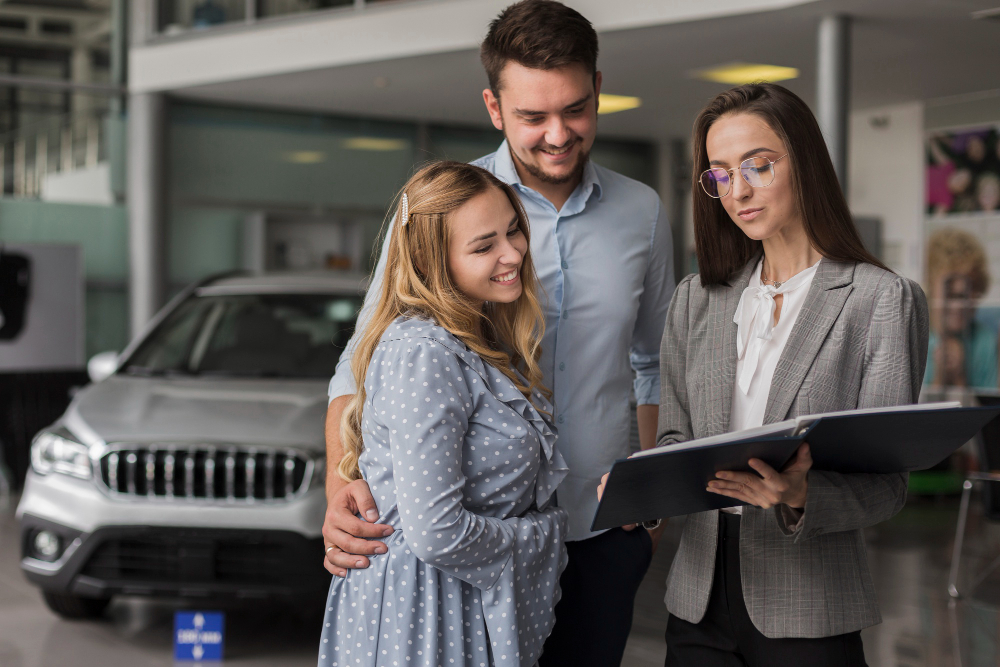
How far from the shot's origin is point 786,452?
1338 mm

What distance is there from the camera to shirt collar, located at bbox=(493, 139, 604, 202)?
1.99 m

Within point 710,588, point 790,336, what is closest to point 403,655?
point 710,588

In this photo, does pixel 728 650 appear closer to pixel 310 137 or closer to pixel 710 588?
pixel 710 588

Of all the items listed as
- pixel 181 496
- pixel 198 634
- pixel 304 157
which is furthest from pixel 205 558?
pixel 304 157

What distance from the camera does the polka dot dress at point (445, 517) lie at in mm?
1483

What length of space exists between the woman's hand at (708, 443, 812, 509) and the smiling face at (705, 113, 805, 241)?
39 cm

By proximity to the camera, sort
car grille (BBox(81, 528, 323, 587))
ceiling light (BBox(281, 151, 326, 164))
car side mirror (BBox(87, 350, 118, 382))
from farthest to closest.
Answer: ceiling light (BBox(281, 151, 326, 164))
car side mirror (BBox(87, 350, 118, 382))
car grille (BBox(81, 528, 323, 587))

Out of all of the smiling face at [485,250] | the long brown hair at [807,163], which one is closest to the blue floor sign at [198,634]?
the smiling face at [485,250]

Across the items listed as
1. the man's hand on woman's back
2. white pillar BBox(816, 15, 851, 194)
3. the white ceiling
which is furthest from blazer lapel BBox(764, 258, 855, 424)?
white pillar BBox(816, 15, 851, 194)

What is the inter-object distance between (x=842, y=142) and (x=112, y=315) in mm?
6647

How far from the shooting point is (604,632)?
6.33 feet

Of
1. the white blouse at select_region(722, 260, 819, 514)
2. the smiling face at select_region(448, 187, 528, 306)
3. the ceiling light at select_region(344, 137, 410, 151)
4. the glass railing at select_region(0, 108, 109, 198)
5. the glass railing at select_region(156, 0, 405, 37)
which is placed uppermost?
the glass railing at select_region(156, 0, 405, 37)

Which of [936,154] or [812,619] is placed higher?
[936,154]

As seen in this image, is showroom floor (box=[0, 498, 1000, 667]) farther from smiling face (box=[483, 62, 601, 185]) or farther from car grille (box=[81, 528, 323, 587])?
smiling face (box=[483, 62, 601, 185])
